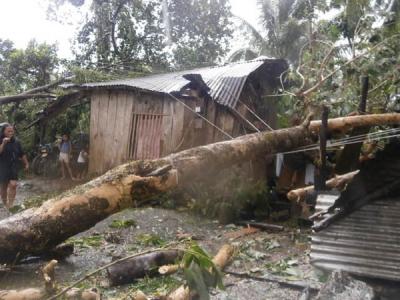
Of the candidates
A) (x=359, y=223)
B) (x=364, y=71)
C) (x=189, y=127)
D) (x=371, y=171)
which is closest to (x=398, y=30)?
(x=364, y=71)

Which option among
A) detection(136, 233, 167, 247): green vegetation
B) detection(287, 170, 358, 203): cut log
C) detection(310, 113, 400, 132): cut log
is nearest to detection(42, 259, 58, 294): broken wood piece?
detection(136, 233, 167, 247): green vegetation

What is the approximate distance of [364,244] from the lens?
11.1 ft

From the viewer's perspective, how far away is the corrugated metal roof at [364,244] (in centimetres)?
304

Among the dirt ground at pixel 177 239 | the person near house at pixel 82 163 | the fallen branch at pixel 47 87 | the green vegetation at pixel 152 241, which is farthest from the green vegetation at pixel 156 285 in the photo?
the fallen branch at pixel 47 87

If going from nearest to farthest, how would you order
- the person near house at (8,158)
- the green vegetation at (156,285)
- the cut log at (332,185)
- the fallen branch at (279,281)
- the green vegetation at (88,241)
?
the green vegetation at (156,285)
the fallen branch at (279,281)
the cut log at (332,185)
the green vegetation at (88,241)
the person near house at (8,158)

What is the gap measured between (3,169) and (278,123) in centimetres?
685

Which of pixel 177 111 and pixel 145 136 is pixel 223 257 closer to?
Answer: pixel 177 111

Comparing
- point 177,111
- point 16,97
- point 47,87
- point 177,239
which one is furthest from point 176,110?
point 16,97

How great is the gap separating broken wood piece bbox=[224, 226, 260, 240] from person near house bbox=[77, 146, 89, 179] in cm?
645

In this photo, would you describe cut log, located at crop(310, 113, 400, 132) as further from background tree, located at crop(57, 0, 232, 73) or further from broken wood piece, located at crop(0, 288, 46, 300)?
background tree, located at crop(57, 0, 232, 73)

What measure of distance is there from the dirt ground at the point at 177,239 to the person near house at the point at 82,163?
4.52 metres

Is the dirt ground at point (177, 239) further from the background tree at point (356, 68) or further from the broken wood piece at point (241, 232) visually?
the background tree at point (356, 68)

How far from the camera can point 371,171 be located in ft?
15.1

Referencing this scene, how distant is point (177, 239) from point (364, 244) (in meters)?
3.83
